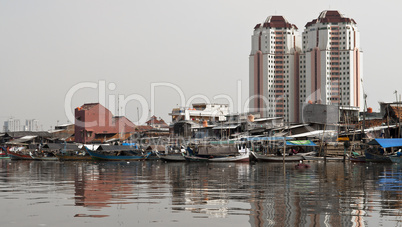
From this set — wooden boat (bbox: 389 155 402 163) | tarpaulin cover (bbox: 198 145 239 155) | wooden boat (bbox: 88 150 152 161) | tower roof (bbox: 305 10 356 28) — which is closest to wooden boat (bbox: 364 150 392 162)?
wooden boat (bbox: 389 155 402 163)

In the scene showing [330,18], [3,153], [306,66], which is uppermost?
[330,18]

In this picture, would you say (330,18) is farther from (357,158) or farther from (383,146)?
(383,146)

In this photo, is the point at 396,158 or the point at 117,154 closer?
the point at 396,158

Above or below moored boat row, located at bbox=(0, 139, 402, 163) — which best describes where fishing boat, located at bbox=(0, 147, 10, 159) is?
below

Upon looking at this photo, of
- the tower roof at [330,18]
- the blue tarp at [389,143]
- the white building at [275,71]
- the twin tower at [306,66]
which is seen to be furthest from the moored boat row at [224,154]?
the tower roof at [330,18]

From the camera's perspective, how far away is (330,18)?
14138cm

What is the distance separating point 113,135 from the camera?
10206 centimetres

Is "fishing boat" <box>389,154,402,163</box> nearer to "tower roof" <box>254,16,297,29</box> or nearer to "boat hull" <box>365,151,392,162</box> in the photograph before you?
"boat hull" <box>365,151,392,162</box>

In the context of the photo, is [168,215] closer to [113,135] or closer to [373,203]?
[373,203]

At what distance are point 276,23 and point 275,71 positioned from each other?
14802 millimetres

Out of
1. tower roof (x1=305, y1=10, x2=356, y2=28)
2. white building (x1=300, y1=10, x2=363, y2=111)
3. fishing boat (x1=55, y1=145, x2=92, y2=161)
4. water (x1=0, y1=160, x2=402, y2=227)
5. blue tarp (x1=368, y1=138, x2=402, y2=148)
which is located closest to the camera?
water (x1=0, y1=160, x2=402, y2=227)

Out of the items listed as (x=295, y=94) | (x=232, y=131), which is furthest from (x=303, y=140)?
(x=295, y=94)

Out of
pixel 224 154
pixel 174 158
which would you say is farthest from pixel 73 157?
pixel 224 154

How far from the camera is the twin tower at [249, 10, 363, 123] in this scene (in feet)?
456
